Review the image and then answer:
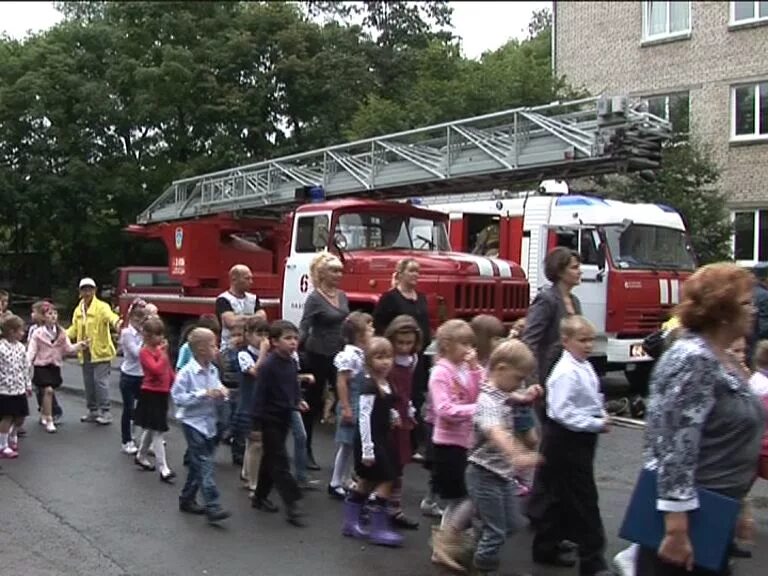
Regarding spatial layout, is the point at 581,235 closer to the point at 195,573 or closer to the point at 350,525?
the point at 350,525

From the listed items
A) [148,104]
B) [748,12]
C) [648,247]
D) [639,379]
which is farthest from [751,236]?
[148,104]

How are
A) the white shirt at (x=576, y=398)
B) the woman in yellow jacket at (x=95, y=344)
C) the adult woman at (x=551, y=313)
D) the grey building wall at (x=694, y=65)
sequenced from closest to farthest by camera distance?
the white shirt at (x=576, y=398) < the adult woman at (x=551, y=313) < the woman in yellow jacket at (x=95, y=344) < the grey building wall at (x=694, y=65)

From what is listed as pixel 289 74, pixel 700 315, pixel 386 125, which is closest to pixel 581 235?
pixel 700 315

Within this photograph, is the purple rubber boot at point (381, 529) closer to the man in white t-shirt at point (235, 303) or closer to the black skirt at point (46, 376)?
the man in white t-shirt at point (235, 303)

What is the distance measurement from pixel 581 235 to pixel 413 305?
5239 mm

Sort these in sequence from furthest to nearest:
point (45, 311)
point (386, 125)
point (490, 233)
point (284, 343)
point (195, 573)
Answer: point (386, 125) < point (490, 233) < point (45, 311) < point (284, 343) < point (195, 573)

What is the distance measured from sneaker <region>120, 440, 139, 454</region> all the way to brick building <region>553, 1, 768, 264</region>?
18.6 meters

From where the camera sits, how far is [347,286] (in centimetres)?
1085

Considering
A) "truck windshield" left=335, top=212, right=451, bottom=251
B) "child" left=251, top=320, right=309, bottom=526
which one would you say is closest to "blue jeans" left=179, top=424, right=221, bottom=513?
"child" left=251, top=320, right=309, bottom=526

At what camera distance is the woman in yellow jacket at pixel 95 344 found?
10.7 m

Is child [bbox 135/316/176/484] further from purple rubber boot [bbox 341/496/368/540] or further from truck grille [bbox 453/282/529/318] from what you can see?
truck grille [bbox 453/282/529/318]

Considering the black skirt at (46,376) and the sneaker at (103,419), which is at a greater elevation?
the black skirt at (46,376)

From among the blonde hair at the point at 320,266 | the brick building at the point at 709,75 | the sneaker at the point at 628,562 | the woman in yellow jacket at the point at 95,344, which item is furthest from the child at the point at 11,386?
the brick building at the point at 709,75

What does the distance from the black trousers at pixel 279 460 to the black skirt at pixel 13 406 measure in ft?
11.2
